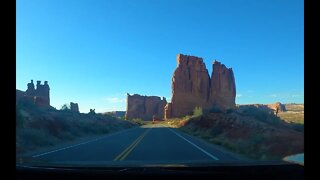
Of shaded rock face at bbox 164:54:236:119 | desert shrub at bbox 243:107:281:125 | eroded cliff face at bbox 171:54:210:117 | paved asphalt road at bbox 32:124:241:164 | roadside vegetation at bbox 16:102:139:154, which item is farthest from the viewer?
eroded cliff face at bbox 171:54:210:117

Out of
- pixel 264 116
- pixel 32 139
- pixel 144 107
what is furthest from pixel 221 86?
pixel 32 139

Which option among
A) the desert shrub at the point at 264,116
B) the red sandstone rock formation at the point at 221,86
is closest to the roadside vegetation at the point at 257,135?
the desert shrub at the point at 264,116

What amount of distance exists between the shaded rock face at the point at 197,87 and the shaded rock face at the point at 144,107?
40.8 metres

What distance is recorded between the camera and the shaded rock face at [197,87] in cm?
13412

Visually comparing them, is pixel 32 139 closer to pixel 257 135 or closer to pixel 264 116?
pixel 257 135

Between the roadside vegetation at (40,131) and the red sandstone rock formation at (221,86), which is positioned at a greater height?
the red sandstone rock formation at (221,86)

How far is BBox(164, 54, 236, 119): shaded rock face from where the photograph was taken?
13412cm

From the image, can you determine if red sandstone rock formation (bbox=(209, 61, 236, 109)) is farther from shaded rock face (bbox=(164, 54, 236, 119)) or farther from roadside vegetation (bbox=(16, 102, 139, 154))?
roadside vegetation (bbox=(16, 102, 139, 154))

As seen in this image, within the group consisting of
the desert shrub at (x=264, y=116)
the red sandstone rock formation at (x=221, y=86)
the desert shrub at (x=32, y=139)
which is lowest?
the desert shrub at (x=32, y=139)

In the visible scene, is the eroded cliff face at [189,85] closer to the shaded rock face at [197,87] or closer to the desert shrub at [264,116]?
the shaded rock face at [197,87]

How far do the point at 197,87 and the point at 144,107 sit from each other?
58.6 meters

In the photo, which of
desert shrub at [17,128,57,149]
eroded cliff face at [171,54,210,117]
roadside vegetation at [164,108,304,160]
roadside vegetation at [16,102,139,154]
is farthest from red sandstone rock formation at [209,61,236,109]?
desert shrub at [17,128,57,149]

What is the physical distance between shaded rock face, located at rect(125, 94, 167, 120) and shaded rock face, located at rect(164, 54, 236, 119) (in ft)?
134
